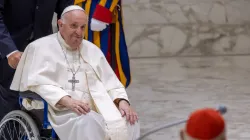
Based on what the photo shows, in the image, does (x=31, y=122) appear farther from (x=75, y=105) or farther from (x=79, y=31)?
(x=79, y=31)

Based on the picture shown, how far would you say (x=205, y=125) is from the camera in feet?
6.51

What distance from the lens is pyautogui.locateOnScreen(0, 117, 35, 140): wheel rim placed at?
13.0ft

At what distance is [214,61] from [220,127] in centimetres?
703

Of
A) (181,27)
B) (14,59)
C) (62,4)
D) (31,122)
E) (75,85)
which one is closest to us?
(31,122)

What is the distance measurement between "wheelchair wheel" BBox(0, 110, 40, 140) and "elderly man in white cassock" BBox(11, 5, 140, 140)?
0.13 metres

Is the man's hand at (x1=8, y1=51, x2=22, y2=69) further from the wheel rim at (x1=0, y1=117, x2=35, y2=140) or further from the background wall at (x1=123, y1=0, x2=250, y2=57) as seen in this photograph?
the background wall at (x1=123, y1=0, x2=250, y2=57)

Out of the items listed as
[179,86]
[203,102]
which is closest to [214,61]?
[179,86]

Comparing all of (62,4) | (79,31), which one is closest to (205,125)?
(79,31)

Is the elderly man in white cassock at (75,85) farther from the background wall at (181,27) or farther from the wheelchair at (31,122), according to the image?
the background wall at (181,27)

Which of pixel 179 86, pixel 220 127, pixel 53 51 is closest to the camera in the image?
pixel 220 127

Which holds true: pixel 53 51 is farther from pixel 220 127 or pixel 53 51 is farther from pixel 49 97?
pixel 220 127

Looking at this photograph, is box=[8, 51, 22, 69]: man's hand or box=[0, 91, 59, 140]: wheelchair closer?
box=[0, 91, 59, 140]: wheelchair

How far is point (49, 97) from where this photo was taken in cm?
386

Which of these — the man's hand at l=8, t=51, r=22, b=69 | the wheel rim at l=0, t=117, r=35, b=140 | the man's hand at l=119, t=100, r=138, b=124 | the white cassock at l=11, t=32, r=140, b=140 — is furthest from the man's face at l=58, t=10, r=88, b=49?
the wheel rim at l=0, t=117, r=35, b=140
